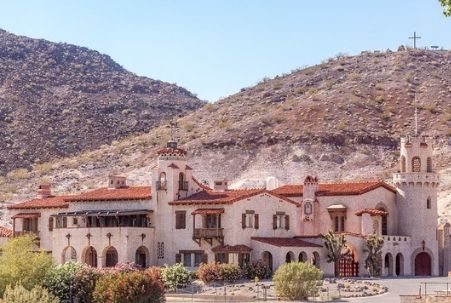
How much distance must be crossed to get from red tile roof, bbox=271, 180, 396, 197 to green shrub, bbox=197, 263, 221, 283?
12061mm

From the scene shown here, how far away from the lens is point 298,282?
214 feet

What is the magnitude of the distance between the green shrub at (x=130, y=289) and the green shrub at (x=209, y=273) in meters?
15.3

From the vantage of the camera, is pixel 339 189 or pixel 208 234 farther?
pixel 339 189

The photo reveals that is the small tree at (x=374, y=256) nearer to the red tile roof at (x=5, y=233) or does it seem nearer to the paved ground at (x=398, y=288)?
the paved ground at (x=398, y=288)

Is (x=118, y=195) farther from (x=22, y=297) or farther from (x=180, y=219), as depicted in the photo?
(x=22, y=297)

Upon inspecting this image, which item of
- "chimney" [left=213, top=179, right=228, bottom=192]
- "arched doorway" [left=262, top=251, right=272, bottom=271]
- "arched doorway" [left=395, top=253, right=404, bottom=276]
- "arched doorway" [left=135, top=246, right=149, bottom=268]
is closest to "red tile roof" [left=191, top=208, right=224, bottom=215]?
"arched doorway" [left=262, top=251, right=272, bottom=271]

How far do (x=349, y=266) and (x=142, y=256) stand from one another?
1461 cm

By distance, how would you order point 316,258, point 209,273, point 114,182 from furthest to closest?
point 114,182, point 316,258, point 209,273

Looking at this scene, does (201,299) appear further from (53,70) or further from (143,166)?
(53,70)

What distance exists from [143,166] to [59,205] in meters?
30.0

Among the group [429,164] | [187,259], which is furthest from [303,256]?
[429,164]

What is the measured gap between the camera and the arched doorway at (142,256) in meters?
83.9

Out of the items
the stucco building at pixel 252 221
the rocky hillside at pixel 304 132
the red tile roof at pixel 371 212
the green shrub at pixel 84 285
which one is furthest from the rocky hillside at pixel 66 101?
the green shrub at pixel 84 285

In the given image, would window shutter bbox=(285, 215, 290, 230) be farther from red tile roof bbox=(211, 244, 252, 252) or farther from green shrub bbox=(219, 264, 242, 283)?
green shrub bbox=(219, 264, 242, 283)
